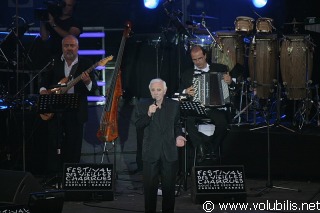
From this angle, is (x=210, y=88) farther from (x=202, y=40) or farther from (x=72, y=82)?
(x=202, y=40)

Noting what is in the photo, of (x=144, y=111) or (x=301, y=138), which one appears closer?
(x=144, y=111)

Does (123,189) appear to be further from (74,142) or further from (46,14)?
(46,14)

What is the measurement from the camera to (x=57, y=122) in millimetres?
13305

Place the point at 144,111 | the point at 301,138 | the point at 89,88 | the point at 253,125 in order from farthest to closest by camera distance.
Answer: the point at 253,125 → the point at 301,138 → the point at 89,88 → the point at 144,111

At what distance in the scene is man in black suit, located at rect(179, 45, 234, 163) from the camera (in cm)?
1320

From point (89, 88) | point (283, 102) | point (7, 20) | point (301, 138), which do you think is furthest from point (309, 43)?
point (7, 20)

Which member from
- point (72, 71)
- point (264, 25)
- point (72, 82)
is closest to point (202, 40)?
point (264, 25)

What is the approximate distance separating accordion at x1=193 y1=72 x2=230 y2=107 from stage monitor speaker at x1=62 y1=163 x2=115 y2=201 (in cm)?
197

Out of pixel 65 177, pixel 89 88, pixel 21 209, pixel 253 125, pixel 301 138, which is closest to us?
pixel 21 209

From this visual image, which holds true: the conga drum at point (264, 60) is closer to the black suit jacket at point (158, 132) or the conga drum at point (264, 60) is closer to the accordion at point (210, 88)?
the accordion at point (210, 88)

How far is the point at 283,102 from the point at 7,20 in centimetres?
701

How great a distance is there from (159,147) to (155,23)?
8.43 m

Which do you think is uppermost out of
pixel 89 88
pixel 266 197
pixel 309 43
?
pixel 309 43

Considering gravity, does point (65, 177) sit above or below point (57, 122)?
below
